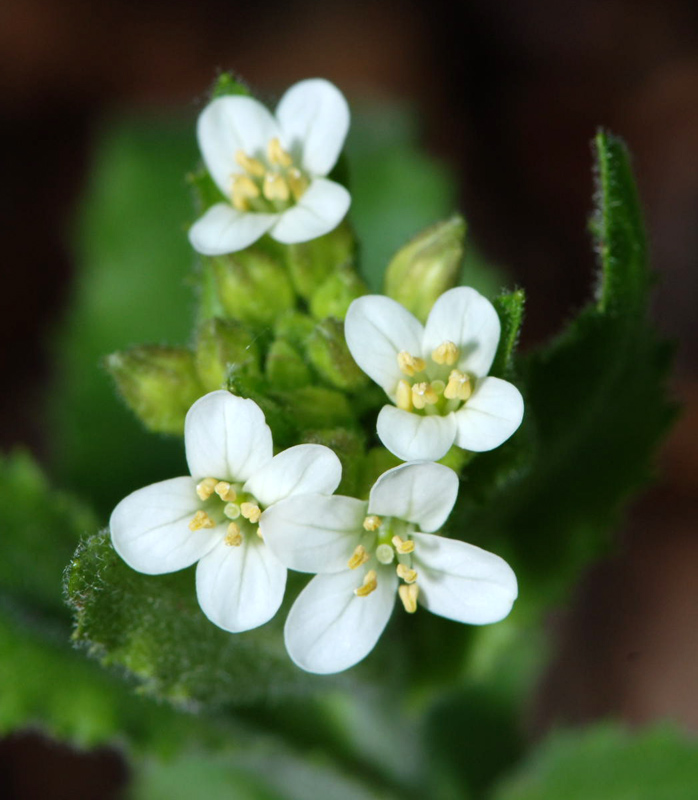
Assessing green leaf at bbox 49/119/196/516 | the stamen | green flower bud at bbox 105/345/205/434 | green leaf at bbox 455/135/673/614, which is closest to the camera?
the stamen

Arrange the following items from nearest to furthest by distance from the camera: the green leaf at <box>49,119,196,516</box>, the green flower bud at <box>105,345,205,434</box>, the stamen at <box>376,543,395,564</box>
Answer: the stamen at <box>376,543,395,564</box> → the green flower bud at <box>105,345,205,434</box> → the green leaf at <box>49,119,196,516</box>

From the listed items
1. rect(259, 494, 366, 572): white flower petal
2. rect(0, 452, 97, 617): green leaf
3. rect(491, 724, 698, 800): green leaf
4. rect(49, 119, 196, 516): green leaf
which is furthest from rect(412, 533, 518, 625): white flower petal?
rect(49, 119, 196, 516): green leaf

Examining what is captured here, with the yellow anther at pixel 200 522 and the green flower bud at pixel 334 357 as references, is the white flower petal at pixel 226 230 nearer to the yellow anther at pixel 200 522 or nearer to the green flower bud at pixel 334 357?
the green flower bud at pixel 334 357

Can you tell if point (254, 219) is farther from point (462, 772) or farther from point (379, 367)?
point (462, 772)

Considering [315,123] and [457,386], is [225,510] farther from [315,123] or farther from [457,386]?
[315,123]

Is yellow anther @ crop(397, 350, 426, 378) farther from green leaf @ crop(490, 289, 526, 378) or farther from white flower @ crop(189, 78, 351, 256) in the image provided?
white flower @ crop(189, 78, 351, 256)

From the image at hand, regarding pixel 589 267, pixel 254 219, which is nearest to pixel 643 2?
pixel 589 267

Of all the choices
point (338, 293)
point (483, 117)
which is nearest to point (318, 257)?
point (338, 293)
